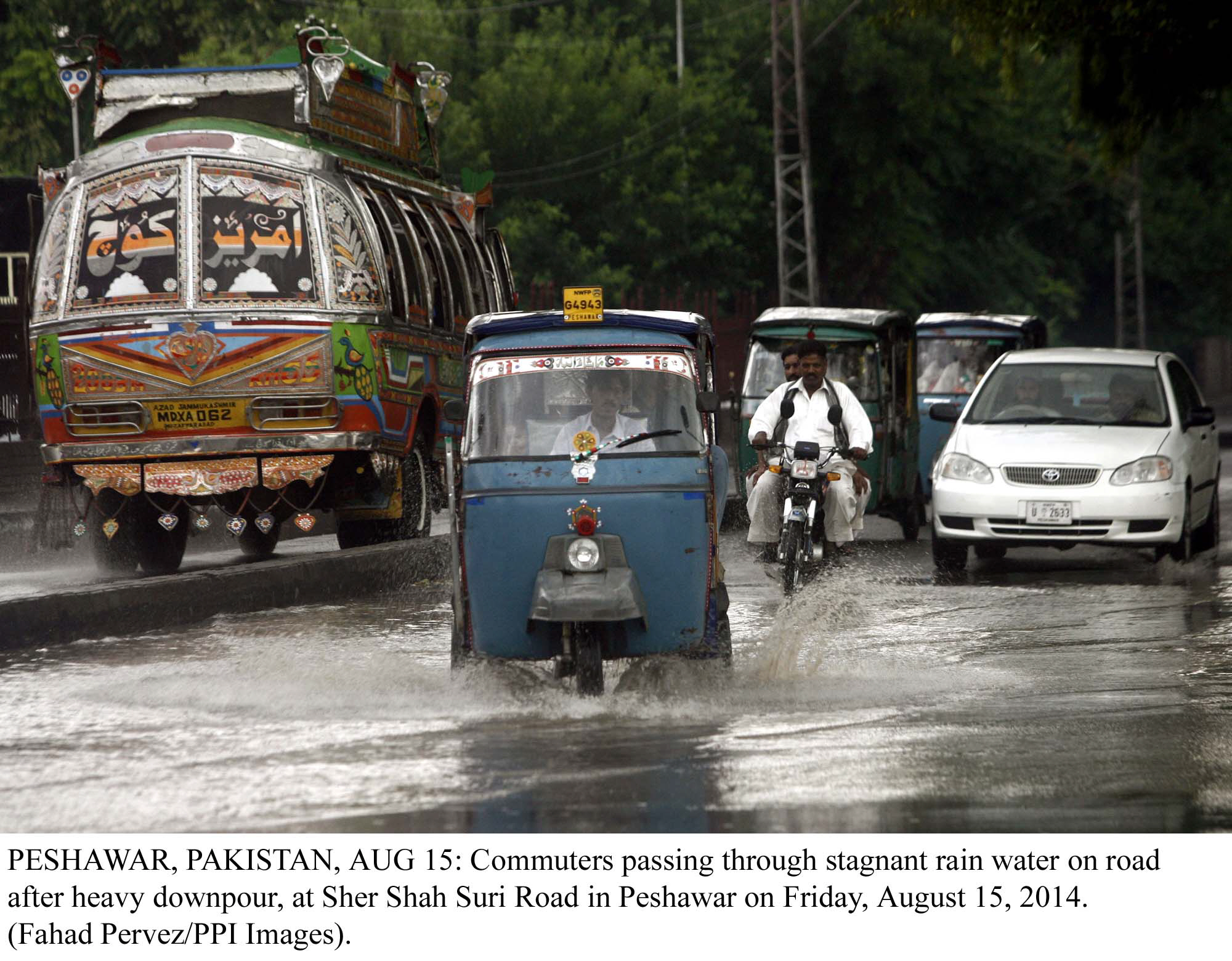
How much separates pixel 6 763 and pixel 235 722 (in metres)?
1.17

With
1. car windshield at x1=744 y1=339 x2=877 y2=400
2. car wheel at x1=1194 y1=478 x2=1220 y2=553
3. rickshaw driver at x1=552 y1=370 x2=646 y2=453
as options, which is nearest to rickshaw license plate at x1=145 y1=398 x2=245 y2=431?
rickshaw driver at x1=552 y1=370 x2=646 y2=453

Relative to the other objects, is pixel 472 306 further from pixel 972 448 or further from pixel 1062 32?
pixel 1062 32

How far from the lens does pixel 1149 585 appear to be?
582 inches

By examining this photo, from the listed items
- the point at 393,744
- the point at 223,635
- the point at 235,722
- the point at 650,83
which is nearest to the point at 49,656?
the point at 223,635

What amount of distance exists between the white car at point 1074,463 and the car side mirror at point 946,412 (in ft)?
0.05

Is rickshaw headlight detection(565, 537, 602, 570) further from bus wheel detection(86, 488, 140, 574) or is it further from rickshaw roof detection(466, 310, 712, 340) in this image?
bus wheel detection(86, 488, 140, 574)

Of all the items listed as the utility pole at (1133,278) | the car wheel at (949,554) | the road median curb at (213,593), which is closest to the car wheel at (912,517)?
the car wheel at (949,554)

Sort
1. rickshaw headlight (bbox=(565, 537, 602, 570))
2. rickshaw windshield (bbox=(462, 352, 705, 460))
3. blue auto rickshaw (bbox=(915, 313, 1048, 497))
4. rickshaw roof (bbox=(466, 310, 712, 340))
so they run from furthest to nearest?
blue auto rickshaw (bbox=(915, 313, 1048, 497)) → rickshaw roof (bbox=(466, 310, 712, 340)) → rickshaw windshield (bbox=(462, 352, 705, 460)) → rickshaw headlight (bbox=(565, 537, 602, 570))

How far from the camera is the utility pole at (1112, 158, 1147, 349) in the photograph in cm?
6206

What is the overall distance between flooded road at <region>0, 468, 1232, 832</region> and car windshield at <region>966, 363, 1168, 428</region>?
2.92 meters

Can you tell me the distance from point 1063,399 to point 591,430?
7.92m

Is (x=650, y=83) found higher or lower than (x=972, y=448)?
higher

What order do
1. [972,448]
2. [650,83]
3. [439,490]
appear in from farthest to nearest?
[650,83] < [439,490] < [972,448]

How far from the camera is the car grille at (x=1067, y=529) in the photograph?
1528 centimetres
